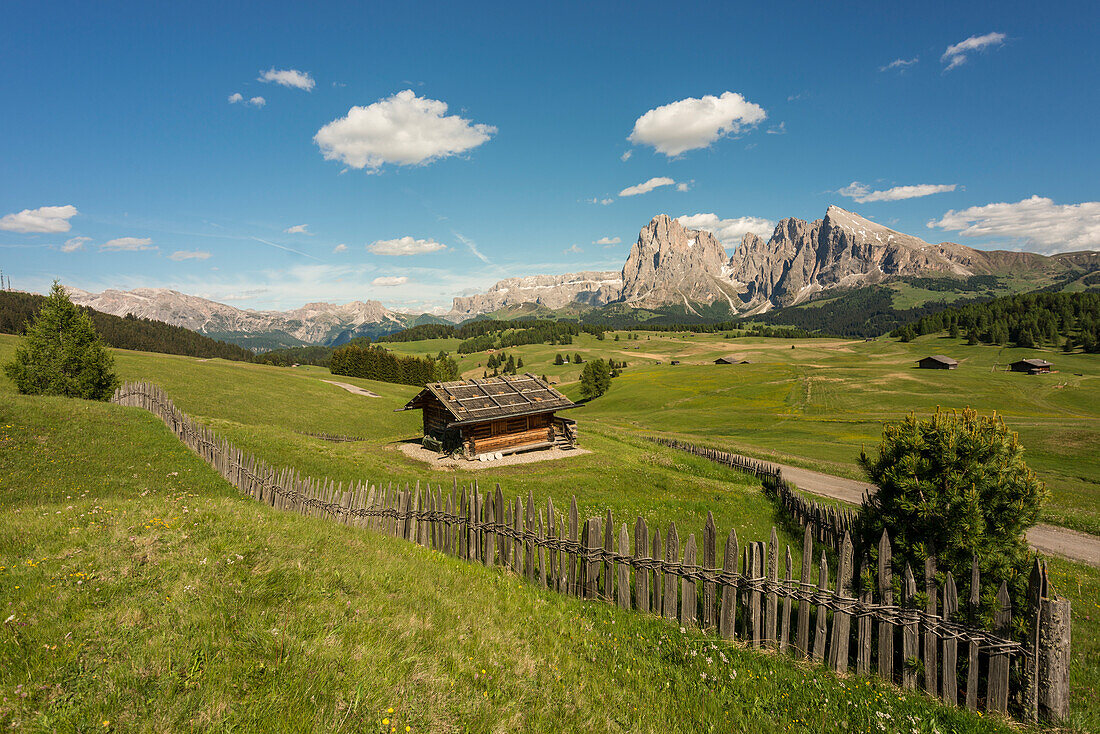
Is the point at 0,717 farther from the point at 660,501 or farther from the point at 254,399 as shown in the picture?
the point at 254,399

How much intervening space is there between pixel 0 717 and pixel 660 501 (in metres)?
16.9

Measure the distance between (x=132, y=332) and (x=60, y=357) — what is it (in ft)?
421

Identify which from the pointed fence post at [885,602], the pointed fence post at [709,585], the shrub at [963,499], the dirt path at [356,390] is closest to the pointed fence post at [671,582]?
the pointed fence post at [709,585]

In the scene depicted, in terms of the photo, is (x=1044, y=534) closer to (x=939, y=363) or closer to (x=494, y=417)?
(x=494, y=417)

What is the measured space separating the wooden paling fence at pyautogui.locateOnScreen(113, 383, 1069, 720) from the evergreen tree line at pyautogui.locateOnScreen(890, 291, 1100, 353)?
156911 millimetres

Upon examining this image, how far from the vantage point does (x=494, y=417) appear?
30.3m

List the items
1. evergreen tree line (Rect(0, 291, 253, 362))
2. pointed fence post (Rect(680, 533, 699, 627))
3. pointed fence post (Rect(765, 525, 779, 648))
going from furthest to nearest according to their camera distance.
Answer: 1. evergreen tree line (Rect(0, 291, 253, 362))
2. pointed fence post (Rect(680, 533, 699, 627))
3. pointed fence post (Rect(765, 525, 779, 648))

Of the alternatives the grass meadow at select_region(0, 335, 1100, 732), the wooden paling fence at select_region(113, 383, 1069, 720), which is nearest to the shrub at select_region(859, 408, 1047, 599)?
the wooden paling fence at select_region(113, 383, 1069, 720)

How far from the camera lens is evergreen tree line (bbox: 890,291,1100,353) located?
116175 millimetres

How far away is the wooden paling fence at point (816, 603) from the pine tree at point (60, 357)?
112 feet

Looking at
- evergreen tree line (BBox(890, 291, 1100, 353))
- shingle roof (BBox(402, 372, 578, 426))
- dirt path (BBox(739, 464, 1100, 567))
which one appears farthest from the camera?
evergreen tree line (BBox(890, 291, 1100, 353))

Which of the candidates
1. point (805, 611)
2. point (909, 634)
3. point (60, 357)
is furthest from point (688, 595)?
point (60, 357)

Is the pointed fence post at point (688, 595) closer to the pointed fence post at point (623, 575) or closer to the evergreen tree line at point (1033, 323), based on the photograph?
the pointed fence post at point (623, 575)

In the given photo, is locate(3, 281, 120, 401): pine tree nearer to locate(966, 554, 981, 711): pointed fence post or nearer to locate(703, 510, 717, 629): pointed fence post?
locate(703, 510, 717, 629): pointed fence post
